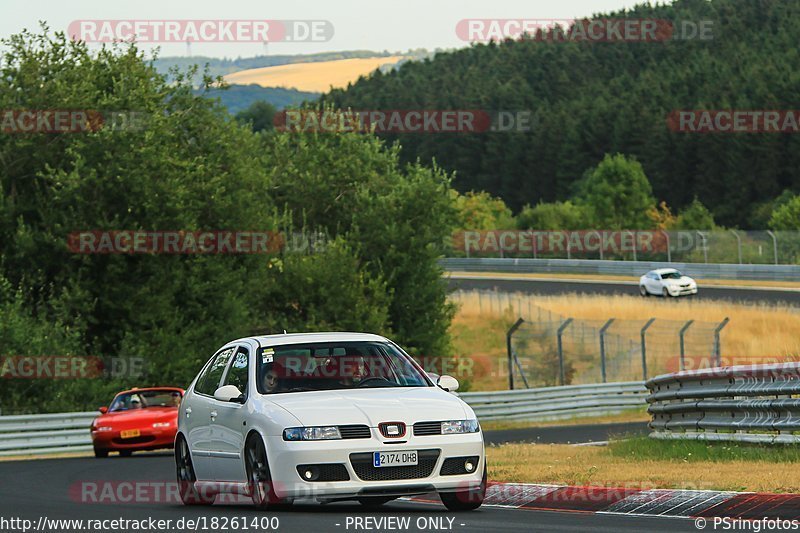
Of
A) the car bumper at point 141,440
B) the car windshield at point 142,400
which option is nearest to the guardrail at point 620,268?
the car windshield at point 142,400

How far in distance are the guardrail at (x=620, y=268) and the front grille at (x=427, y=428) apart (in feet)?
168

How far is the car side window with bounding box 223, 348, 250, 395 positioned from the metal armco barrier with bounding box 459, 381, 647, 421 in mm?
21291

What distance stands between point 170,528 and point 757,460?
6774mm

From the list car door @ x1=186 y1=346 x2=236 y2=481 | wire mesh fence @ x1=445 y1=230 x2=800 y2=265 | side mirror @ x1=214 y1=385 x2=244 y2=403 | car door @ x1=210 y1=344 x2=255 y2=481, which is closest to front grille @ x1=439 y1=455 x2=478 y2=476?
car door @ x1=210 y1=344 x2=255 y2=481

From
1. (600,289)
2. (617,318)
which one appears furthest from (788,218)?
(617,318)

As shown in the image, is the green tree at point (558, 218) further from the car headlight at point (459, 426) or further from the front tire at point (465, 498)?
the car headlight at point (459, 426)

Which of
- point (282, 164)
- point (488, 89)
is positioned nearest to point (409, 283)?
point (282, 164)

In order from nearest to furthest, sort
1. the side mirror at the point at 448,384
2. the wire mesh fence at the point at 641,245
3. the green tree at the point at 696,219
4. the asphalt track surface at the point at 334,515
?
the asphalt track surface at the point at 334,515
the side mirror at the point at 448,384
the wire mesh fence at the point at 641,245
the green tree at the point at 696,219

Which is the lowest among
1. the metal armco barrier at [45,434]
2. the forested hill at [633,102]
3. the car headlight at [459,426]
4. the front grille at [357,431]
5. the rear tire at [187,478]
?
the metal armco barrier at [45,434]

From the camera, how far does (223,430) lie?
1181 centimetres

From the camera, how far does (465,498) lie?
438 inches

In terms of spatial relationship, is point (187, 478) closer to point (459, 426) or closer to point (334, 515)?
point (334, 515)

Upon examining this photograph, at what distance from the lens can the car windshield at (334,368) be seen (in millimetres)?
A: 11578

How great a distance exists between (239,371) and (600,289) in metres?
57.2
